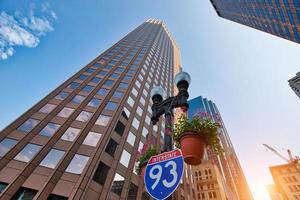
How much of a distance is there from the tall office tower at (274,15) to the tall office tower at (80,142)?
135ft

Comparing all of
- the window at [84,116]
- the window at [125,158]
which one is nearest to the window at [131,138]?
the window at [125,158]

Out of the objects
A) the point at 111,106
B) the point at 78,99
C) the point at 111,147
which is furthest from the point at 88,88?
the point at 111,147

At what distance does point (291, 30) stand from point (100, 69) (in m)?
50.6

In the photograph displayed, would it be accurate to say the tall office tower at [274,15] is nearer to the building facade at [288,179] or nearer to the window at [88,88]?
the window at [88,88]

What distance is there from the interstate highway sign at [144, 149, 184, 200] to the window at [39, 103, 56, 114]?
2506 cm

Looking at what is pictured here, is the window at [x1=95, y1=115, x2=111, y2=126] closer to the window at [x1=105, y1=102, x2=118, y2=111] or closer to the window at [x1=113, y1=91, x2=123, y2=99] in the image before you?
the window at [x1=105, y1=102, x2=118, y2=111]

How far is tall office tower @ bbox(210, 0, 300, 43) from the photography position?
4322 centimetres

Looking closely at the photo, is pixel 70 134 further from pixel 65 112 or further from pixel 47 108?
pixel 47 108

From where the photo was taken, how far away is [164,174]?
10.4ft

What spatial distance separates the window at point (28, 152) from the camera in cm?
1808

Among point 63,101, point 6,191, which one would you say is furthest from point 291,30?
point 6,191

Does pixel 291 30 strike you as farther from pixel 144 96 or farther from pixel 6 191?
pixel 6 191

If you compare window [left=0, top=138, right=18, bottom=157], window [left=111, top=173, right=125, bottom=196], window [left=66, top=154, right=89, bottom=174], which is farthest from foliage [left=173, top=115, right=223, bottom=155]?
window [left=0, top=138, right=18, bottom=157]

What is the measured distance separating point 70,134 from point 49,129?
8.86 feet
